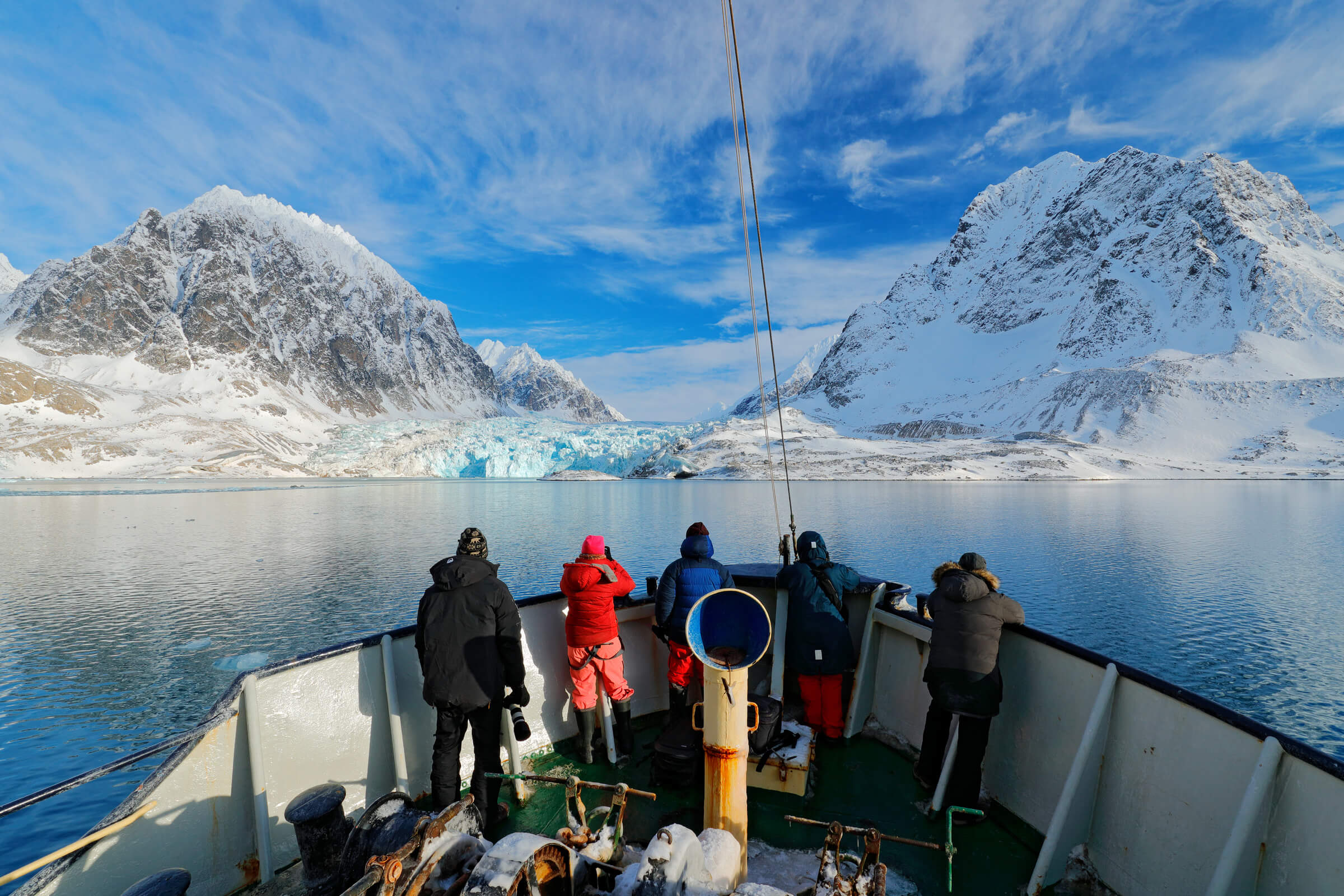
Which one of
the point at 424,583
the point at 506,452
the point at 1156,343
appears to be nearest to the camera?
the point at 424,583

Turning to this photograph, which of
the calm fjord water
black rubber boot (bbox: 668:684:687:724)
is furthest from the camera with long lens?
the calm fjord water

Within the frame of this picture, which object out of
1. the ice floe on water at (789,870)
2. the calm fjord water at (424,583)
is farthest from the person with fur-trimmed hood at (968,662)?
the ice floe on water at (789,870)

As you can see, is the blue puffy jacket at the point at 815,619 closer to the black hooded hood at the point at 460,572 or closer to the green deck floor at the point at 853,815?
the green deck floor at the point at 853,815

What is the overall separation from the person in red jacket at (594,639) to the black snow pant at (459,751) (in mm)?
871

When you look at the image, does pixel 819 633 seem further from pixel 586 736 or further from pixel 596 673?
pixel 586 736

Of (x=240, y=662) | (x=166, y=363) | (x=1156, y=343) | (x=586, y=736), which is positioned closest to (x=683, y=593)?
(x=586, y=736)

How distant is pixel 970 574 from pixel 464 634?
320 centimetres

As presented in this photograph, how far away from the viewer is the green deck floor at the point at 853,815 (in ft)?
11.6

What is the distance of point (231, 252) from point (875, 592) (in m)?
246

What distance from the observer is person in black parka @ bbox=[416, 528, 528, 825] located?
3604 mm

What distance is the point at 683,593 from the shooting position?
15.5ft

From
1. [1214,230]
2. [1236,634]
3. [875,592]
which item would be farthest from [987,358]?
[875,592]

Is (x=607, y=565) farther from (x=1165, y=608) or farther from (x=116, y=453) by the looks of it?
(x=116, y=453)

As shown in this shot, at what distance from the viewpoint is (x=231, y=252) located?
7633 inches
